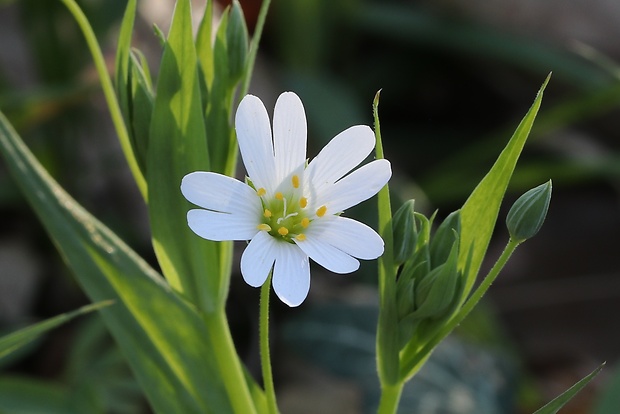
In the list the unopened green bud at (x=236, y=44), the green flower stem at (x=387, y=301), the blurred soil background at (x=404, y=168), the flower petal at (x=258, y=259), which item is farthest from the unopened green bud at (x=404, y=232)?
the blurred soil background at (x=404, y=168)

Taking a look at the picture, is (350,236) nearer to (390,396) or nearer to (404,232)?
(404,232)

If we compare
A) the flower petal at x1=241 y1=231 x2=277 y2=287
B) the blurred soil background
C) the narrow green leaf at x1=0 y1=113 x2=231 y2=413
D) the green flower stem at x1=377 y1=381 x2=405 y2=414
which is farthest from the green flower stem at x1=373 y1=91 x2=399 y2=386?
the blurred soil background

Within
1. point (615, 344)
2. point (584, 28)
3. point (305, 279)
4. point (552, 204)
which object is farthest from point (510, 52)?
point (305, 279)

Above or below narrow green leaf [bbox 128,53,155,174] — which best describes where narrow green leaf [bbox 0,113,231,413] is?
below

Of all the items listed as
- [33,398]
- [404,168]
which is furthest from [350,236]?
[404,168]

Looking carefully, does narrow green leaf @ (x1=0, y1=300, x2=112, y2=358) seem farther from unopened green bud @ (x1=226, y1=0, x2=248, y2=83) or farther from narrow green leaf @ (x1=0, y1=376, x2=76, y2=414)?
narrow green leaf @ (x1=0, y1=376, x2=76, y2=414)

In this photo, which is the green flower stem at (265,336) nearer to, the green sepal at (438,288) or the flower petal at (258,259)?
the flower petal at (258,259)

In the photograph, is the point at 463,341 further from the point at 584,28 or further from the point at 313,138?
the point at 584,28
